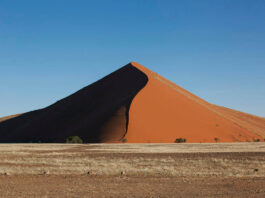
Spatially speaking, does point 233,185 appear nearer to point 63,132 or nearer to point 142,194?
point 142,194

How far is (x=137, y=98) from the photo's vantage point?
74.0 m

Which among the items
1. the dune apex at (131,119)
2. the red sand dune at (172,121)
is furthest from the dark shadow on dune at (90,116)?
the red sand dune at (172,121)

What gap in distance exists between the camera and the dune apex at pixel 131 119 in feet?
214

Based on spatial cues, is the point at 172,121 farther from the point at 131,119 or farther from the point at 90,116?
the point at 90,116

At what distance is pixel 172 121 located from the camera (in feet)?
229

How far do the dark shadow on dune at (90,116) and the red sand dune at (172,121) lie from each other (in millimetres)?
2064

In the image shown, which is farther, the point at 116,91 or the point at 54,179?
the point at 116,91

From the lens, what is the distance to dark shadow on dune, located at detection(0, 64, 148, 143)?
66.2 m

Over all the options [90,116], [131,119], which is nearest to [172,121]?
[131,119]

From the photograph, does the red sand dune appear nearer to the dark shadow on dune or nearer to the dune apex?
the dune apex

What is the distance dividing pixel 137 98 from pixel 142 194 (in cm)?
6188

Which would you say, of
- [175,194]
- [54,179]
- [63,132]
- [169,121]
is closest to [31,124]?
[63,132]

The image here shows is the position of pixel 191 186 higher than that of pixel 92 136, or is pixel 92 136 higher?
pixel 92 136

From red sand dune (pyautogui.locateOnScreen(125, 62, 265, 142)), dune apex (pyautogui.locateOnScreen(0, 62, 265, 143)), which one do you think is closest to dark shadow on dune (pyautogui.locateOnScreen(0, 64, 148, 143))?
dune apex (pyautogui.locateOnScreen(0, 62, 265, 143))
